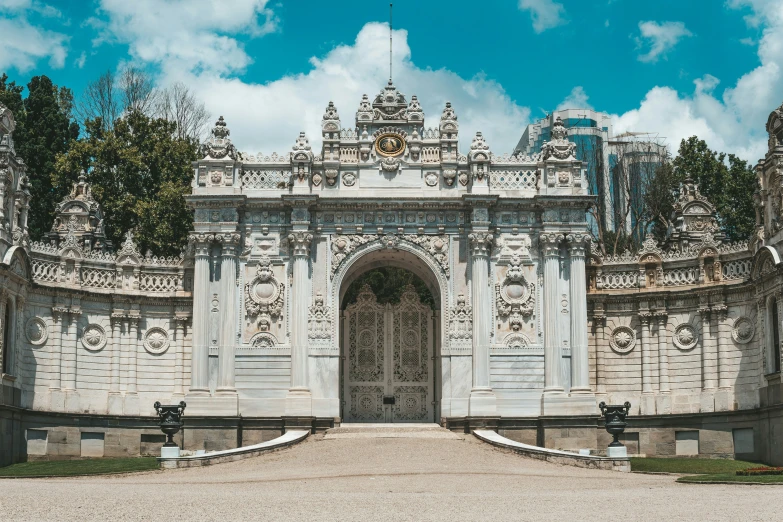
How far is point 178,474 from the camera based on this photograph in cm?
2889

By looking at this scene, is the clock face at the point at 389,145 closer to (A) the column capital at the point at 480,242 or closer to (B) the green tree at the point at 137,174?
(A) the column capital at the point at 480,242

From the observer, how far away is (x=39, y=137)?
172ft

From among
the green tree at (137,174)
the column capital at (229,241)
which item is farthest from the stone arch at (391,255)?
the green tree at (137,174)

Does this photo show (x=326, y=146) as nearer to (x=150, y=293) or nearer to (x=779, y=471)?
(x=150, y=293)

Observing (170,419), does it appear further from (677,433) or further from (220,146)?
(677,433)

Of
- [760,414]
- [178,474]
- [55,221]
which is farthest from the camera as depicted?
[55,221]

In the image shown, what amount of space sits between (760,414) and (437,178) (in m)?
12.2

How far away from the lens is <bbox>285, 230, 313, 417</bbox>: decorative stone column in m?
36.9

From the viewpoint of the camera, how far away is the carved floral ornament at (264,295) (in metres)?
37.8

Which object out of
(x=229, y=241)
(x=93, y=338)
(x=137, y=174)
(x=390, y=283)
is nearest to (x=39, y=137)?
(x=137, y=174)

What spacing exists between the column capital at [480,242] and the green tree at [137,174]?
16.0 meters

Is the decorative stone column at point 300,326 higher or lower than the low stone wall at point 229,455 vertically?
higher

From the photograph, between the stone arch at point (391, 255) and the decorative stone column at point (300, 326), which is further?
the stone arch at point (391, 255)

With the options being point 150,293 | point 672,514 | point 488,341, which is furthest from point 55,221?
point 672,514
